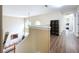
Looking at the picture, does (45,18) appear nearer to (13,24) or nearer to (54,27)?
(54,27)

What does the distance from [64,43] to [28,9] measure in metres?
0.71

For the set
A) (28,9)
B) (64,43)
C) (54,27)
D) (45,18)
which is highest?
(28,9)

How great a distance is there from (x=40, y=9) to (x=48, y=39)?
45cm

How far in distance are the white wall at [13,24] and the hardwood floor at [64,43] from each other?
1.60 feet

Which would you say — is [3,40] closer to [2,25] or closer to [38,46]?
[2,25]

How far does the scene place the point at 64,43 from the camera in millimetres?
1336

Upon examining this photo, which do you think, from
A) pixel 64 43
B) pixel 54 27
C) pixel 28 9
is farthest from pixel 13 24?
pixel 64 43

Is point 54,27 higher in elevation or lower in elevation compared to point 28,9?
lower

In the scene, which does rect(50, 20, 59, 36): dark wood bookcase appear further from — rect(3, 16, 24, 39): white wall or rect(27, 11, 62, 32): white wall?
rect(3, 16, 24, 39): white wall

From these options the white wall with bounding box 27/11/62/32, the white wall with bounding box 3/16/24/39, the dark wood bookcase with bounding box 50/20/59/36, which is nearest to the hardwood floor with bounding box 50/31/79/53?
the dark wood bookcase with bounding box 50/20/59/36

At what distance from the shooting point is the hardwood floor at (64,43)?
1.24 m

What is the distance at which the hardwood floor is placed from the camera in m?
1.24
